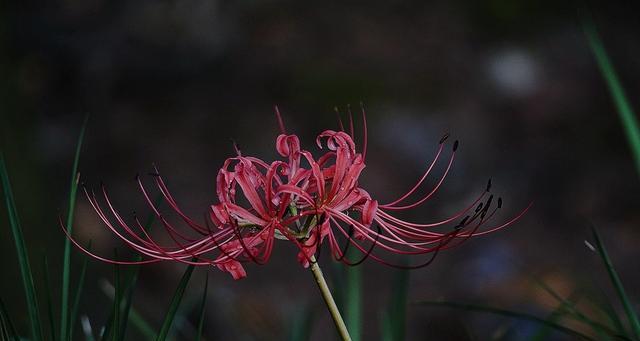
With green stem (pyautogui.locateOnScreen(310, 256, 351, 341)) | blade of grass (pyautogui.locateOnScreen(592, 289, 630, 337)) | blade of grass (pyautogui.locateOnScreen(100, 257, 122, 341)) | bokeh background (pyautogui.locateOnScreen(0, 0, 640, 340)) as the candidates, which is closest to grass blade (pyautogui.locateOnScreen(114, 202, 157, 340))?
blade of grass (pyautogui.locateOnScreen(100, 257, 122, 341))

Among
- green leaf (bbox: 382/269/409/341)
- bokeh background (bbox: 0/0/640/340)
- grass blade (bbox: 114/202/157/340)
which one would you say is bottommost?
bokeh background (bbox: 0/0/640/340)

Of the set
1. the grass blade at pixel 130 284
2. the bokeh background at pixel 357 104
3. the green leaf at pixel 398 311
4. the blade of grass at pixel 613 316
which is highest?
the grass blade at pixel 130 284

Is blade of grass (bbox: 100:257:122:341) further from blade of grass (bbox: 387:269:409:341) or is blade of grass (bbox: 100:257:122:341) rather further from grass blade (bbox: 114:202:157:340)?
blade of grass (bbox: 387:269:409:341)

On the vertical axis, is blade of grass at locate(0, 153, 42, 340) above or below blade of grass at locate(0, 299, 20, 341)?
above

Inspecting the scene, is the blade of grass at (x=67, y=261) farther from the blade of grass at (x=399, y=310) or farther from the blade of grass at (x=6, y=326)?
the blade of grass at (x=399, y=310)

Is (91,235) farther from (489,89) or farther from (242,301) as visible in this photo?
(489,89)

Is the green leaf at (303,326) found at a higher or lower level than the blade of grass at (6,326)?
lower

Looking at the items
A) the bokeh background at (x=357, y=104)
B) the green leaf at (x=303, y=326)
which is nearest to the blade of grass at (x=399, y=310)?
the green leaf at (x=303, y=326)
